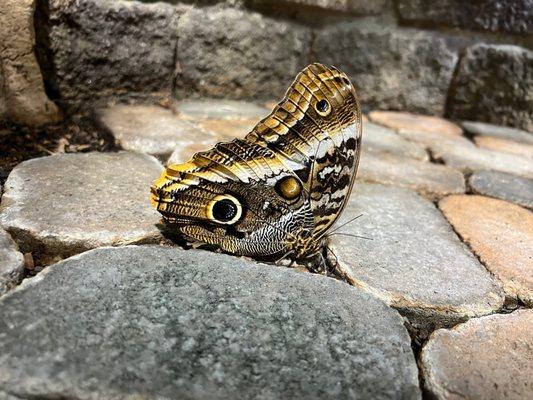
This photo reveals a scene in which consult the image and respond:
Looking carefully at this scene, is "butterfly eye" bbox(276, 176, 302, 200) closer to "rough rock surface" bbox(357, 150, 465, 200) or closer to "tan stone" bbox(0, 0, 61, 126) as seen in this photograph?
"rough rock surface" bbox(357, 150, 465, 200)

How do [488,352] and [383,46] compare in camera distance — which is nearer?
[488,352]

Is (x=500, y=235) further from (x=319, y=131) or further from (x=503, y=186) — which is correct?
(x=319, y=131)

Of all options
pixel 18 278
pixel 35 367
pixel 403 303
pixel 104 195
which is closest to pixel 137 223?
pixel 104 195

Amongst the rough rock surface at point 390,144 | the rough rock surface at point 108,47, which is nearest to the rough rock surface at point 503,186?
the rough rock surface at point 390,144

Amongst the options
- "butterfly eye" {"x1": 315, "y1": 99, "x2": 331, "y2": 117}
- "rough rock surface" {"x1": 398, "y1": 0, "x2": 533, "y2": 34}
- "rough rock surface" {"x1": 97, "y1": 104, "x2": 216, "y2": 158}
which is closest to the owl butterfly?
"butterfly eye" {"x1": 315, "y1": 99, "x2": 331, "y2": 117}

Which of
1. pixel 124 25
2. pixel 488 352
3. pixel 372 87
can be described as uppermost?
pixel 124 25

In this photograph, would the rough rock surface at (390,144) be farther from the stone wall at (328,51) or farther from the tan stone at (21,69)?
the tan stone at (21,69)

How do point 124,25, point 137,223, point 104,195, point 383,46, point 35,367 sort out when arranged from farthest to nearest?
point 383,46 < point 124,25 < point 104,195 < point 137,223 < point 35,367

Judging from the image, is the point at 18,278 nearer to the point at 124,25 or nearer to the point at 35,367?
the point at 35,367
